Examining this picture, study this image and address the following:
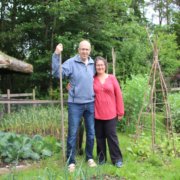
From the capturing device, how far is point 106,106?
106 inches

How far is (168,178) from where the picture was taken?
2459 millimetres

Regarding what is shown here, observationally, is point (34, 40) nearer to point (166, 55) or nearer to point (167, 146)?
point (166, 55)

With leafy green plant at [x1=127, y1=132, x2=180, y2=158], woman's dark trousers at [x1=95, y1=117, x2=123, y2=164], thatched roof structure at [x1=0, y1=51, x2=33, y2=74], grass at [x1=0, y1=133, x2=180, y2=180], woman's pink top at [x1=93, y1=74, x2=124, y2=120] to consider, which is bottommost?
grass at [x1=0, y1=133, x2=180, y2=180]

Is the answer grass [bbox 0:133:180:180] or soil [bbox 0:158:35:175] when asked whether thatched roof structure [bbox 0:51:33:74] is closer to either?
soil [bbox 0:158:35:175]

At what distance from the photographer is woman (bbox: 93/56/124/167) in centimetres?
271

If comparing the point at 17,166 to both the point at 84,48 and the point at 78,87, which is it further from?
the point at 84,48

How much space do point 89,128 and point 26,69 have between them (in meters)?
2.68

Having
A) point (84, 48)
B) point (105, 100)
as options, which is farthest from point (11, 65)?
point (105, 100)

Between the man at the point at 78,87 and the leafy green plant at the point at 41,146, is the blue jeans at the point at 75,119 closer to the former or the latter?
the man at the point at 78,87

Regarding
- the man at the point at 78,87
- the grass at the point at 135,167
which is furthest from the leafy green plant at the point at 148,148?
the man at the point at 78,87

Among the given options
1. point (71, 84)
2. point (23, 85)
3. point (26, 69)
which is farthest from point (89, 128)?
point (23, 85)

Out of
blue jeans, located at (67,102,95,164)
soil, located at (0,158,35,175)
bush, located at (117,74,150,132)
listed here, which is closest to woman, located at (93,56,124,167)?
blue jeans, located at (67,102,95,164)

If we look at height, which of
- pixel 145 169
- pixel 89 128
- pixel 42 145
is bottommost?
pixel 145 169

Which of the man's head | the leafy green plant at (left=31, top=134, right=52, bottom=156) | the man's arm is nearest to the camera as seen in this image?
the man's arm
